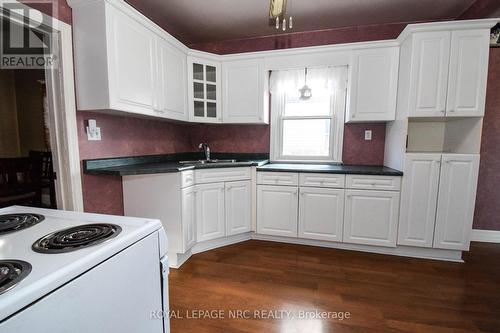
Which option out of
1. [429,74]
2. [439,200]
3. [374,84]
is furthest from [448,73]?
[439,200]

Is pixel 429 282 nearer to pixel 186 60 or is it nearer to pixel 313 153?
pixel 313 153

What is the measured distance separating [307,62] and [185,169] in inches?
71.5

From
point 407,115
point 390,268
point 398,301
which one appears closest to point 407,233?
point 390,268

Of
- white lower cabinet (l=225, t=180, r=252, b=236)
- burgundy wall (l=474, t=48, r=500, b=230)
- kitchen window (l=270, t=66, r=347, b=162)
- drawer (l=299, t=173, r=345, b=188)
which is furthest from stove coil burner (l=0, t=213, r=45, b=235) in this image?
Result: burgundy wall (l=474, t=48, r=500, b=230)

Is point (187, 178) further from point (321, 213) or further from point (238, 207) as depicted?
point (321, 213)

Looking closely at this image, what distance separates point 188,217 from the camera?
7.39ft

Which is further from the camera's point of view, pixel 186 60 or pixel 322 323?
pixel 186 60

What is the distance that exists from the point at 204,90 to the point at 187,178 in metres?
1.21

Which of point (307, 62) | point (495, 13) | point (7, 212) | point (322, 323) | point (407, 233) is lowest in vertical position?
point (322, 323)

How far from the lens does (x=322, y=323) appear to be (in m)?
1.53

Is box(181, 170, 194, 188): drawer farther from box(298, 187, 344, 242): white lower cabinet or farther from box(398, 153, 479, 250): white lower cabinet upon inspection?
box(398, 153, 479, 250): white lower cabinet

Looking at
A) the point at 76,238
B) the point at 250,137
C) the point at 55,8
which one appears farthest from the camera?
the point at 250,137

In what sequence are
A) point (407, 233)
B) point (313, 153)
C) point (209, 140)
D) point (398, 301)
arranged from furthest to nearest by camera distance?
point (209, 140), point (313, 153), point (407, 233), point (398, 301)

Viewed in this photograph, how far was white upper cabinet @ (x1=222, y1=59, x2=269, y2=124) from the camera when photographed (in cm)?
282
